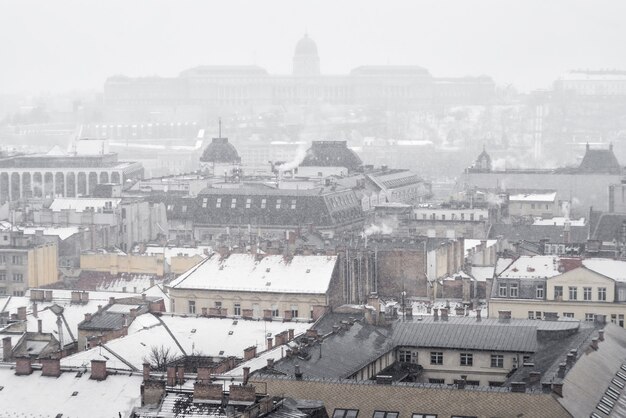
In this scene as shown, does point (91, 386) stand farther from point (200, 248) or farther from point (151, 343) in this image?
point (200, 248)

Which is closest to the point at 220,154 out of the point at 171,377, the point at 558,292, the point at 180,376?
the point at 558,292

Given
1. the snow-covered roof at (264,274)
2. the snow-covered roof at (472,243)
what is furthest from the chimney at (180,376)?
the snow-covered roof at (472,243)

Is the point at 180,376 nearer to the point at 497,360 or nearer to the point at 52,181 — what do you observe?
the point at 497,360

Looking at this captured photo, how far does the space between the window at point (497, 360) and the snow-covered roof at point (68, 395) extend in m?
10.5

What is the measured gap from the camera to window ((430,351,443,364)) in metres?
47.6

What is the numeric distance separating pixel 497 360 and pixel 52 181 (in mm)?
82609

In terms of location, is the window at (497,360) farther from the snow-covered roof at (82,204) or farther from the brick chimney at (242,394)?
the snow-covered roof at (82,204)

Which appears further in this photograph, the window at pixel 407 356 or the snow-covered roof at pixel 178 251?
the snow-covered roof at pixel 178 251

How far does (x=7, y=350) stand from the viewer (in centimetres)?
4706

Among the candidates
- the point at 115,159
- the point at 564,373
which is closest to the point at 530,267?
the point at 564,373

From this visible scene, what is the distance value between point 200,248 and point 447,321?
26239 mm

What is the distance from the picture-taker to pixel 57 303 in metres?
57.6

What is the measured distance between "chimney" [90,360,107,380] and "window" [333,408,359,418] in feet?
19.4

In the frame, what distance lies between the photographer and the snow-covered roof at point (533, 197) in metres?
98.7
